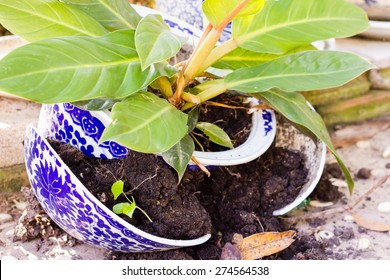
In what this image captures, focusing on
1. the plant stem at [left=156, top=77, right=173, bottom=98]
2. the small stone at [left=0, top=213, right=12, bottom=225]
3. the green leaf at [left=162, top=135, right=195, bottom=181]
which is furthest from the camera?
the small stone at [left=0, top=213, right=12, bottom=225]

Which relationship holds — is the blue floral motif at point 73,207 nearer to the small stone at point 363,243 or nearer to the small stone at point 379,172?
the small stone at point 363,243

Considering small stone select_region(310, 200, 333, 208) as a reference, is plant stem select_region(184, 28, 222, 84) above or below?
above

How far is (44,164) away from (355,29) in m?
0.82

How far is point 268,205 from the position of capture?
171 cm

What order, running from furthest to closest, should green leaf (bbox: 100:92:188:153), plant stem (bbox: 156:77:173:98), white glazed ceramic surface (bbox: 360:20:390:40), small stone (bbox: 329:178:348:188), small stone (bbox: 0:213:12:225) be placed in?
1. white glazed ceramic surface (bbox: 360:20:390:40)
2. small stone (bbox: 329:178:348:188)
3. small stone (bbox: 0:213:12:225)
4. plant stem (bbox: 156:77:173:98)
5. green leaf (bbox: 100:92:188:153)

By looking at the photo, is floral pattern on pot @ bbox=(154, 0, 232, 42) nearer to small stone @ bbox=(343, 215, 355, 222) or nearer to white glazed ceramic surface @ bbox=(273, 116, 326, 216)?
white glazed ceramic surface @ bbox=(273, 116, 326, 216)

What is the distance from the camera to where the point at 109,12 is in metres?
1.53

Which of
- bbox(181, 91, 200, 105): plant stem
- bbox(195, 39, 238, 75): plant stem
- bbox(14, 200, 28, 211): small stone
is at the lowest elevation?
bbox(14, 200, 28, 211): small stone

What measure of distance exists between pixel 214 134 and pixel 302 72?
274 mm

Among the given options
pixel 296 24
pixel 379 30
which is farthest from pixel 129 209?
pixel 379 30

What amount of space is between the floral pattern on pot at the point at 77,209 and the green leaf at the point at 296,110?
0.37 metres

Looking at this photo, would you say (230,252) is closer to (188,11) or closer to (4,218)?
(4,218)

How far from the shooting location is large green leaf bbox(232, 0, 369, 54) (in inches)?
58.3

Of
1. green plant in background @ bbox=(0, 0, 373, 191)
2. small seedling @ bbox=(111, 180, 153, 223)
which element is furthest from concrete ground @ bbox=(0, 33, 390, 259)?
green plant in background @ bbox=(0, 0, 373, 191)
